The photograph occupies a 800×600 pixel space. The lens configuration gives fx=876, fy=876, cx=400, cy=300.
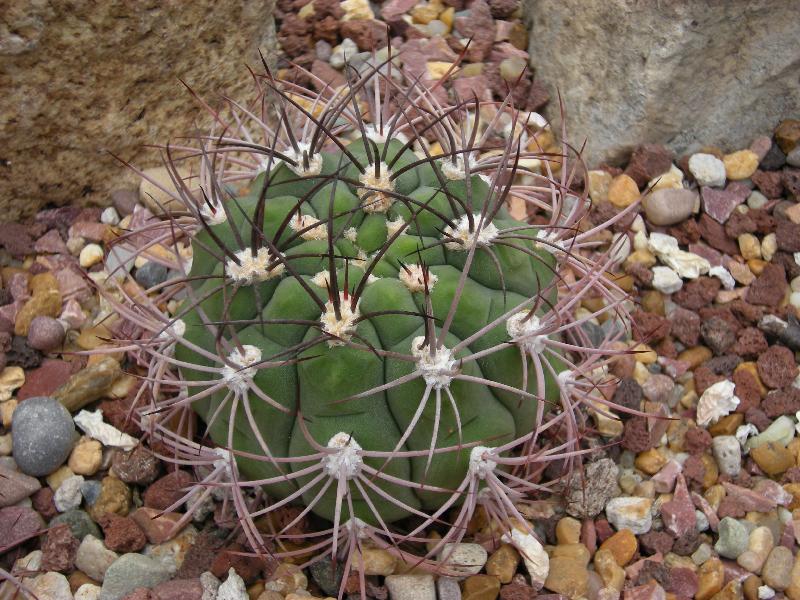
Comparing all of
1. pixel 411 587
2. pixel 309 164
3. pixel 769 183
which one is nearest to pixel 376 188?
pixel 309 164

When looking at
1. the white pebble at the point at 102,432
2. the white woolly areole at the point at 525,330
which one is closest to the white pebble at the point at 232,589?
the white pebble at the point at 102,432

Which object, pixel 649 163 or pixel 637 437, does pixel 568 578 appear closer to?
pixel 637 437

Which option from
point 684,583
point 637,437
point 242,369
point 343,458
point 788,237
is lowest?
point 684,583

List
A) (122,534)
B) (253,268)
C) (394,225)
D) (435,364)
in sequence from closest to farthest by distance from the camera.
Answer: (435,364), (253,268), (394,225), (122,534)

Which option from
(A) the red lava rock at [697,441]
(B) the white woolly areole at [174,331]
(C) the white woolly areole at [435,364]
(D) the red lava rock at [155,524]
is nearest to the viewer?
(C) the white woolly areole at [435,364]

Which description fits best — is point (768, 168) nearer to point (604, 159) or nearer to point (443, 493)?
point (604, 159)

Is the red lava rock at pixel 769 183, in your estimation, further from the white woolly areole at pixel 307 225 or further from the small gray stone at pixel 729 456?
the white woolly areole at pixel 307 225

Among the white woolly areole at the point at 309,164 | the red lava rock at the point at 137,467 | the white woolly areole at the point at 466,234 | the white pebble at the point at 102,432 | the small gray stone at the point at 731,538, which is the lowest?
the small gray stone at the point at 731,538
